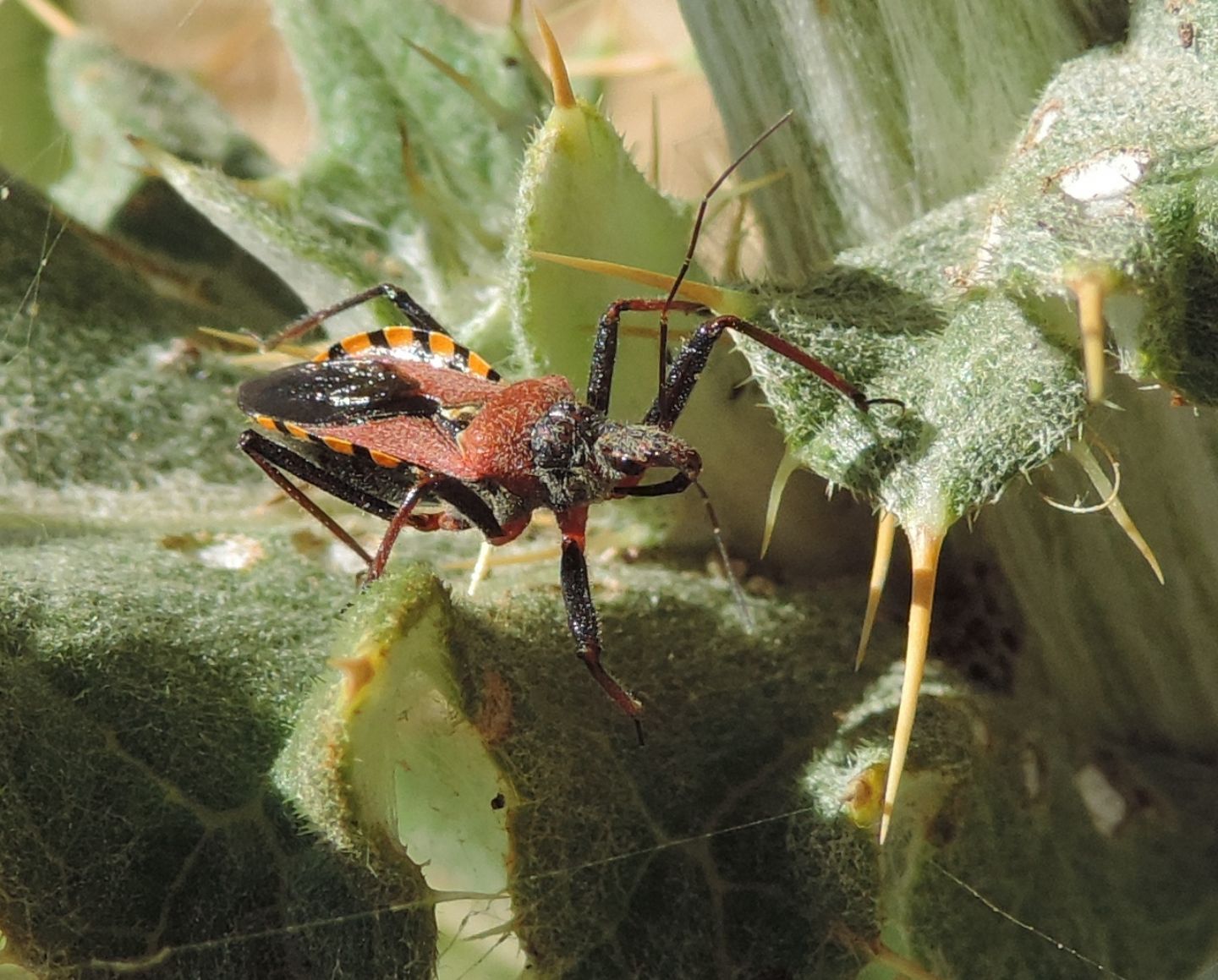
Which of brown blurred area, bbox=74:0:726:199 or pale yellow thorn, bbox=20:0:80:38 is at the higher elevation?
pale yellow thorn, bbox=20:0:80:38

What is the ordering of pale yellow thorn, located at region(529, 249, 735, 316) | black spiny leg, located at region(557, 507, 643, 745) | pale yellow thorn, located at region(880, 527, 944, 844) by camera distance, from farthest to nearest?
black spiny leg, located at region(557, 507, 643, 745) → pale yellow thorn, located at region(529, 249, 735, 316) → pale yellow thorn, located at region(880, 527, 944, 844)

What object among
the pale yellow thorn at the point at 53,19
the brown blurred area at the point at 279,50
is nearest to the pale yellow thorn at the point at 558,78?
the pale yellow thorn at the point at 53,19

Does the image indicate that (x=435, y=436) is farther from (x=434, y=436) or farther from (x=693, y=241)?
(x=693, y=241)

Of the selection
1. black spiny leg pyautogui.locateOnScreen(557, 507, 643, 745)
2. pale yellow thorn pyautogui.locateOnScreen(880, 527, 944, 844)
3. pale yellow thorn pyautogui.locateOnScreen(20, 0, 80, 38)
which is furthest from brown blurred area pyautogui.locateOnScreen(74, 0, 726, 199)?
pale yellow thorn pyautogui.locateOnScreen(880, 527, 944, 844)

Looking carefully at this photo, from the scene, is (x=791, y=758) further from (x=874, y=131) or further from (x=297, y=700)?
(x=874, y=131)

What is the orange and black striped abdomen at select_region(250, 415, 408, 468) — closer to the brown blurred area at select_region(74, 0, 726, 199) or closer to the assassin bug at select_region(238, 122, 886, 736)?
the assassin bug at select_region(238, 122, 886, 736)

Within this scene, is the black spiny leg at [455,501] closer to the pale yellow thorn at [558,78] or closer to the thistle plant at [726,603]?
the thistle plant at [726,603]
